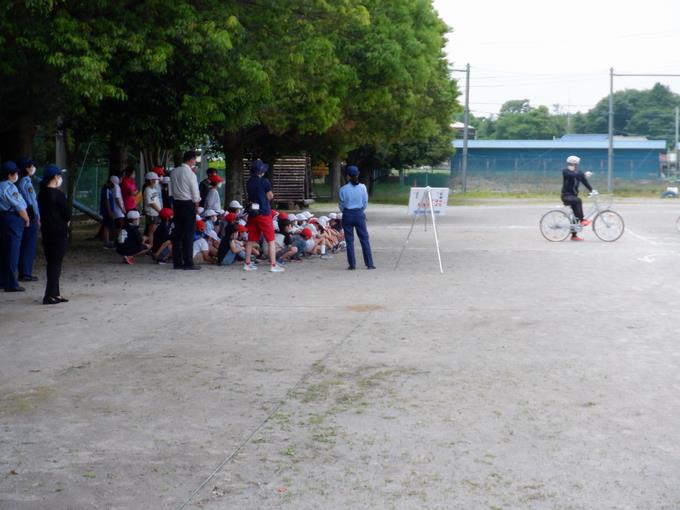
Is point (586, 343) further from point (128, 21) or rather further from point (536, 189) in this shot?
point (536, 189)

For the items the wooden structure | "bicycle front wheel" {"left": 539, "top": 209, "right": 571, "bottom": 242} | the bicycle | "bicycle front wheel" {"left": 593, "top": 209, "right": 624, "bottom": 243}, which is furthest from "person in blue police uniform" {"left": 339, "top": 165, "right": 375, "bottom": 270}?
the wooden structure

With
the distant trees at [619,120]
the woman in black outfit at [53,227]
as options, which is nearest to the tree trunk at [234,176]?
the woman in black outfit at [53,227]

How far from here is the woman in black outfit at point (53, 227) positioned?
13445 millimetres

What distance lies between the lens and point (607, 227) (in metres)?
24.3

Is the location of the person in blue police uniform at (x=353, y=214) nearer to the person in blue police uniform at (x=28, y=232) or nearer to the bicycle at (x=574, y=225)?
the person in blue police uniform at (x=28, y=232)

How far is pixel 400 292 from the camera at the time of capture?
48.4 feet

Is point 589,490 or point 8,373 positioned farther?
point 8,373

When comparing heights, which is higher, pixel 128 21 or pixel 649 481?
pixel 128 21

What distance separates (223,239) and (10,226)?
4677mm

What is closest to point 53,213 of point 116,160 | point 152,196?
point 152,196

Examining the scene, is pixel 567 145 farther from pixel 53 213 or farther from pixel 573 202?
pixel 53 213

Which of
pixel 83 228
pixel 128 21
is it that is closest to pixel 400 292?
pixel 128 21

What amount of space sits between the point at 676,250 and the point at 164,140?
1080cm

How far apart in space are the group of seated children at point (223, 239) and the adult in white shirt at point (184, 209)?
2.65ft
